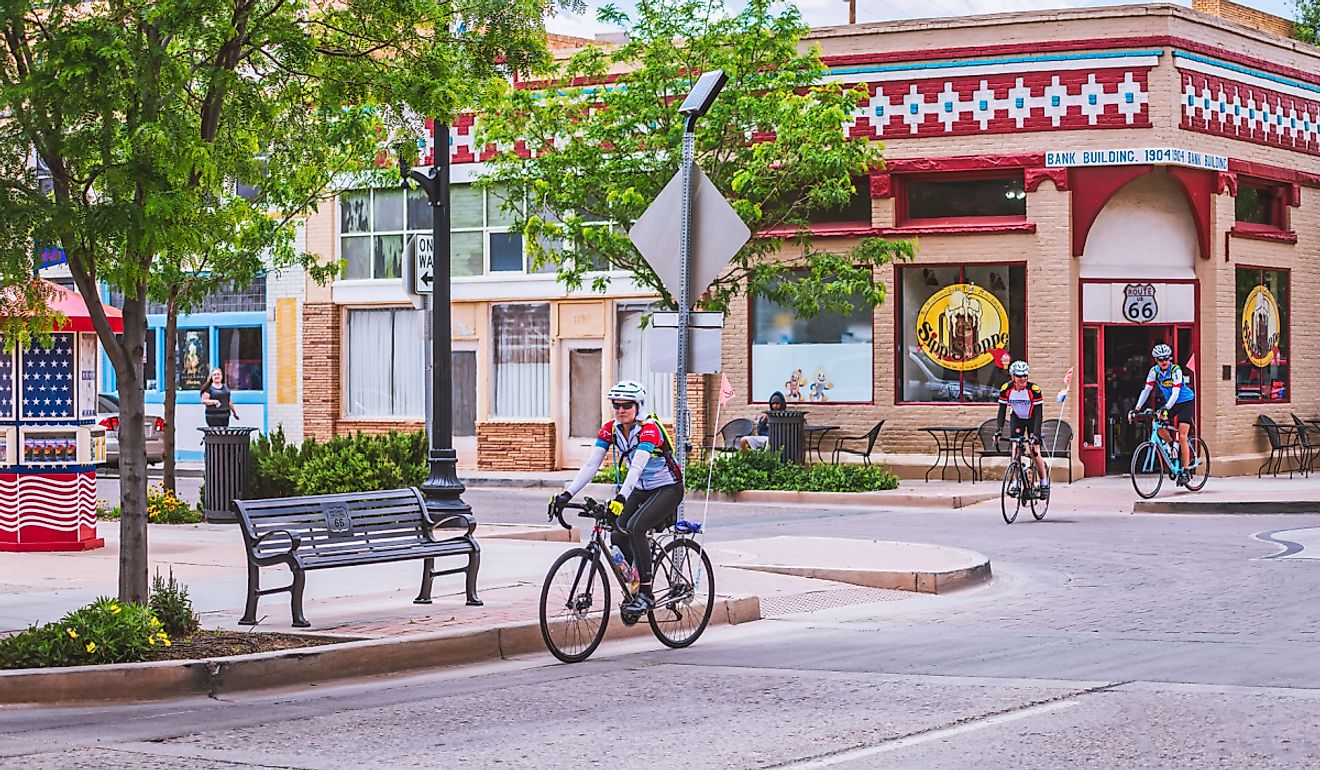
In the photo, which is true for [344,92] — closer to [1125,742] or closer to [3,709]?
[3,709]

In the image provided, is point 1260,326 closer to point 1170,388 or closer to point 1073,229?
point 1073,229

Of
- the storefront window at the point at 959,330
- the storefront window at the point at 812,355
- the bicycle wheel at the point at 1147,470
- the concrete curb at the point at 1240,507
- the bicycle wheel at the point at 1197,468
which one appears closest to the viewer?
the concrete curb at the point at 1240,507

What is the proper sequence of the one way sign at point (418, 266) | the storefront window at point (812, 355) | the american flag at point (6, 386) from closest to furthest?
the american flag at point (6, 386)
the one way sign at point (418, 266)
the storefront window at point (812, 355)

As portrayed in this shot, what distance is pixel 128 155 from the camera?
34.4 feet

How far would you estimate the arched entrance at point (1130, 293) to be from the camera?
28141 millimetres

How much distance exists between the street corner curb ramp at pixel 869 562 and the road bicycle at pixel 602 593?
3238 mm

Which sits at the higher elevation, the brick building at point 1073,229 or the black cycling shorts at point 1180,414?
the brick building at point 1073,229

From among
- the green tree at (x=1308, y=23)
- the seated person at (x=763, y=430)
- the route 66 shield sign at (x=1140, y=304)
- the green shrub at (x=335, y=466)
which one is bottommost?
the green shrub at (x=335, y=466)

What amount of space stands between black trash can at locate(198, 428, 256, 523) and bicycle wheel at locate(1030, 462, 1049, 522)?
911cm

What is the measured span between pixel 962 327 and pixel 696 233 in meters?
15.5

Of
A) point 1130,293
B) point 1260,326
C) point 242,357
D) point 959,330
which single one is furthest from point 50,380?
point 1260,326

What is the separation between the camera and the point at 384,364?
33344 millimetres

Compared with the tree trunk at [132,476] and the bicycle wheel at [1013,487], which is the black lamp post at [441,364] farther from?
the tree trunk at [132,476]

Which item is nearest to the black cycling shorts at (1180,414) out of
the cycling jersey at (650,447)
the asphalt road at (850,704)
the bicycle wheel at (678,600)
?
the asphalt road at (850,704)
